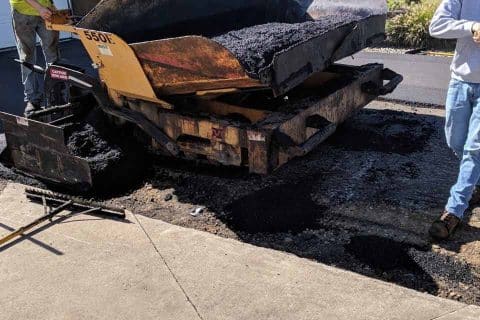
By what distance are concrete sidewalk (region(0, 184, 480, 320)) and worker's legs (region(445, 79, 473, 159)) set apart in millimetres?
1261

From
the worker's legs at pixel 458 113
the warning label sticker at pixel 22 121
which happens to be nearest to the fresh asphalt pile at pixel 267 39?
the worker's legs at pixel 458 113

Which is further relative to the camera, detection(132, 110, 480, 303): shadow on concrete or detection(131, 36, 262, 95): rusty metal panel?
detection(131, 36, 262, 95): rusty metal panel

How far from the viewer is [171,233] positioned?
3.91m

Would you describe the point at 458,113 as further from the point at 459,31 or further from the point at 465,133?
the point at 459,31

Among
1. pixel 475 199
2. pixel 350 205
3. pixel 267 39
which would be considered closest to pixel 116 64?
pixel 267 39

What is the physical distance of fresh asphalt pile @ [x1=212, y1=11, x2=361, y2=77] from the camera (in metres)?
3.93

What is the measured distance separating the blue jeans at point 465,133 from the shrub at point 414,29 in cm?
700

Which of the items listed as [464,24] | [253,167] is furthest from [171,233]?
[464,24]

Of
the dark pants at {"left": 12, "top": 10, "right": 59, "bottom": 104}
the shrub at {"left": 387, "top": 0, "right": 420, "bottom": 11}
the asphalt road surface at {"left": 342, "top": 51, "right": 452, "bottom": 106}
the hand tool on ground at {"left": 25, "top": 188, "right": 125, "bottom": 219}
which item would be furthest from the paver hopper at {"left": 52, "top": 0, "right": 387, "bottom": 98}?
the shrub at {"left": 387, "top": 0, "right": 420, "bottom": 11}

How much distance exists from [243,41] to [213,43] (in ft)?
3.16

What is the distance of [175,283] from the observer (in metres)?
3.32

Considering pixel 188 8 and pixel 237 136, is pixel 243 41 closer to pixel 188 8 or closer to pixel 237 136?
pixel 237 136

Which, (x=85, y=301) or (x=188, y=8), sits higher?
(x=188, y=8)

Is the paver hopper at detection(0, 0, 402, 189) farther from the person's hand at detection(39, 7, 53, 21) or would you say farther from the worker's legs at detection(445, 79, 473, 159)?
the worker's legs at detection(445, 79, 473, 159)
